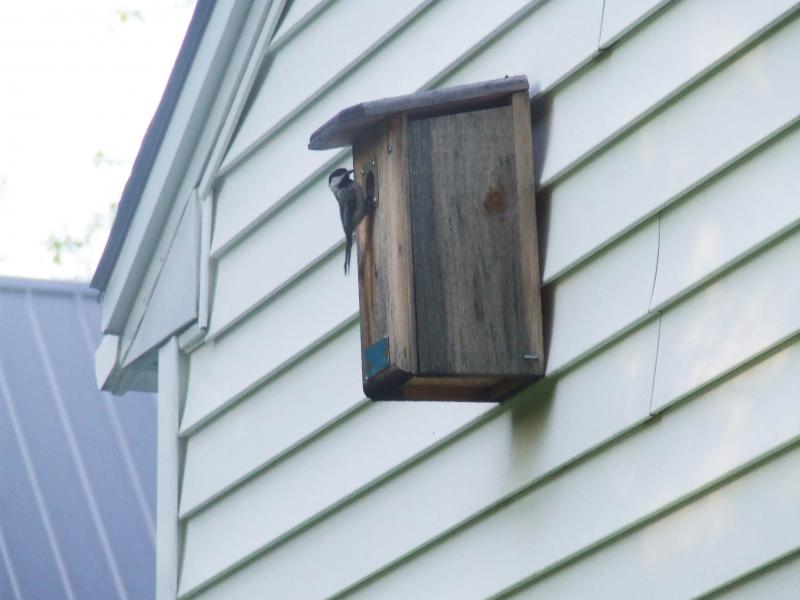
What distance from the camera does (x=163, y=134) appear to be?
16.1 ft

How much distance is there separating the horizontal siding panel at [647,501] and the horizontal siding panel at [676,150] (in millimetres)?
A: 431

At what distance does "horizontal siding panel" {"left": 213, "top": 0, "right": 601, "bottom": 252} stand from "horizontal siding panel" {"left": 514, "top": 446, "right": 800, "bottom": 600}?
1090mm

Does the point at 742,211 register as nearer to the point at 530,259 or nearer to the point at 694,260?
the point at 694,260

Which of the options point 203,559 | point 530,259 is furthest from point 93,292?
point 530,259

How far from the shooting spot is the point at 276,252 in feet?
14.4

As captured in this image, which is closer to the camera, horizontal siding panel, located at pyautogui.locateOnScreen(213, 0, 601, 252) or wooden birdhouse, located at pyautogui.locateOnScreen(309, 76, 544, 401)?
wooden birdhouse, located at pyautogui.locateOnScreen(309, 76, 544, 401)

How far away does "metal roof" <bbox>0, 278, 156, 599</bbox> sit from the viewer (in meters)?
6.32

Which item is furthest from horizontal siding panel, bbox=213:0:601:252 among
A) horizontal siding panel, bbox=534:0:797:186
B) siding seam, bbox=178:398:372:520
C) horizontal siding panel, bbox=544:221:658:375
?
siding seam, bbox=178:398:372:520

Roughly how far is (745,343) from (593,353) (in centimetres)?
45

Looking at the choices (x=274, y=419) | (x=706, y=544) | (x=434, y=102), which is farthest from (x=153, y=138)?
(x=706, y=544)

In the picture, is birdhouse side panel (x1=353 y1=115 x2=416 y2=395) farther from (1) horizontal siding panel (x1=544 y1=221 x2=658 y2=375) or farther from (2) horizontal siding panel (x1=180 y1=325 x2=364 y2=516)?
(2) horizontal siding panel (x1=180 y1=325 x2=364 y2=516)

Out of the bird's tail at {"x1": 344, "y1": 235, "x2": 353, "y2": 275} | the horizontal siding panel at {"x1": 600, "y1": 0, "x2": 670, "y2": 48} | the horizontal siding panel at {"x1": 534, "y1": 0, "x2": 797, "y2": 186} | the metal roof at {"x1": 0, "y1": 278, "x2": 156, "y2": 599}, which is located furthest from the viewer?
the metal roof at {"x1": 0, "y1": 278, "x2": 156, "y2": 599}

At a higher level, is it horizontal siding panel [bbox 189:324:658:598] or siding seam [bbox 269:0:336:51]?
siding seam [bbox 269:0:336:51]

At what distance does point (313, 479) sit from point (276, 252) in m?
0.67
